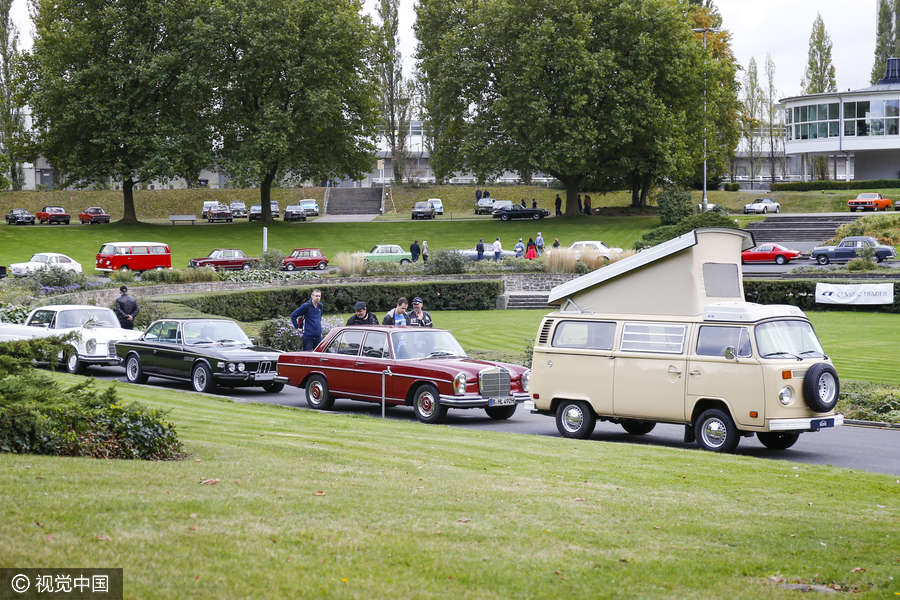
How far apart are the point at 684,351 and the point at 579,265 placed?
27.9 metres

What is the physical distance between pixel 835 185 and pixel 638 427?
224ft

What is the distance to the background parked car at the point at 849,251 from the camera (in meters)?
45.1

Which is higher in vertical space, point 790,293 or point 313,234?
point 313,234

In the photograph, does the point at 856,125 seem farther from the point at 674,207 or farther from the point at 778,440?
the point at 778,440

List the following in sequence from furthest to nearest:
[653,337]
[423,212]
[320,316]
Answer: [423,212]
[320,316]
[653,337]

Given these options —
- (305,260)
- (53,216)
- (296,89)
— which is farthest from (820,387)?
(53,216)

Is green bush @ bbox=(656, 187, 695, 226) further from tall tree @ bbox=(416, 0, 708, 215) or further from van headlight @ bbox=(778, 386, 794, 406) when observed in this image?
van headlight @ bbox=(778, 386, 794, 406)

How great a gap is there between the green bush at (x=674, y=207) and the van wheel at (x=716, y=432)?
1805 inches

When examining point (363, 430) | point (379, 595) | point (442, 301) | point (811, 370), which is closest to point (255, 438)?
point (363, 430)

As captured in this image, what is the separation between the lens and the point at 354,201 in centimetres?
8444

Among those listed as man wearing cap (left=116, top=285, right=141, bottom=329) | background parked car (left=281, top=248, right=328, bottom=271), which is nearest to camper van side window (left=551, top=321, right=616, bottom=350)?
man wearing cap (left=116, top=285, right=141, bottom=329)

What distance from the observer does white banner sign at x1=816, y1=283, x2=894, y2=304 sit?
32556mm

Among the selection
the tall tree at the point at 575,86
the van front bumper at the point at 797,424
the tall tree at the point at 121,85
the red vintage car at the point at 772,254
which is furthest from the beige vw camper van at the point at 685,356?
the tall tree at the point at 121,85

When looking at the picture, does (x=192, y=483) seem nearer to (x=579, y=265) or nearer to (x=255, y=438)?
(x=255, y=438)
